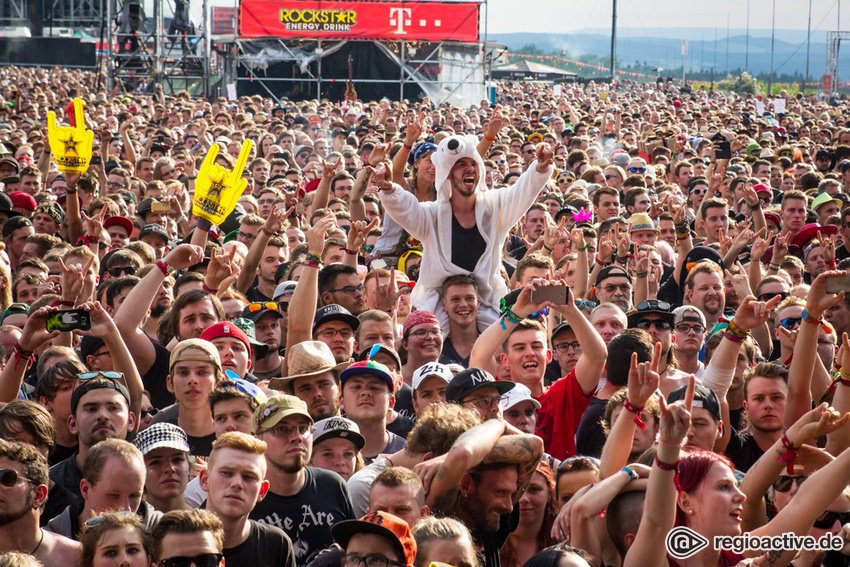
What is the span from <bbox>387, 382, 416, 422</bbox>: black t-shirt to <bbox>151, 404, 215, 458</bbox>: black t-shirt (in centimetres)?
109

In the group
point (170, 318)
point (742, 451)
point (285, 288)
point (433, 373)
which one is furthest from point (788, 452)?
point (285, 288)

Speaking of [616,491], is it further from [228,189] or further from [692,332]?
[228,189]

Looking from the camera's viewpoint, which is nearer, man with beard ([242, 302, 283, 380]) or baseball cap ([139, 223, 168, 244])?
man with beard ([242, 302, 283, 380])

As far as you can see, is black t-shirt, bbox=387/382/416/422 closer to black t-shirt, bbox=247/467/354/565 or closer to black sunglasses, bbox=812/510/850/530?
black t-shirt, bbox=247/467/354/565

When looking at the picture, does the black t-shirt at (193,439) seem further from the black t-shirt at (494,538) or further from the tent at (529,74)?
the tent at (529,74)

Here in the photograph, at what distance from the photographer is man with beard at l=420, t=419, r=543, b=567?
3.78 meters

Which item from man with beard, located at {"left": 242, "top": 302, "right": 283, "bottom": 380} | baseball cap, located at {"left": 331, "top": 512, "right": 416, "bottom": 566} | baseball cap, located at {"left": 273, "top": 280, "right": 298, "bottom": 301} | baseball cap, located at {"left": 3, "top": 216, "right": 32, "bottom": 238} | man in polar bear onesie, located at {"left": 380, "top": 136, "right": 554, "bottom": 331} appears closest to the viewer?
baseball cap, located at {"left": 331, "top": 512, "right": 416, "bottom": 566}

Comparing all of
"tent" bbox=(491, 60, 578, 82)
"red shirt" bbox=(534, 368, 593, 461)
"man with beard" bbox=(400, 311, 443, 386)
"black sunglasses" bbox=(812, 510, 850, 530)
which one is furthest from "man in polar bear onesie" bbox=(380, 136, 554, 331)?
"tent" bbox=(491, 60, 578, 82)

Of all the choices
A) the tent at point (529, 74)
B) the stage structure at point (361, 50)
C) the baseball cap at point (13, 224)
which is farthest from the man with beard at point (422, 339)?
the tent at point (529, 74)

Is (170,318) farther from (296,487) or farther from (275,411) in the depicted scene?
(296,487)

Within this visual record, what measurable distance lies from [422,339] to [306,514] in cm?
203

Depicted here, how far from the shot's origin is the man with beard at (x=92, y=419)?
460cm

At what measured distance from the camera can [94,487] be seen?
4.05 meters

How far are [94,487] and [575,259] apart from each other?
500 centimetres
